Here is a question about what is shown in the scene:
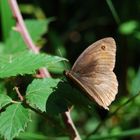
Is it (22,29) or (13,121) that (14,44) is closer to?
(22,29)

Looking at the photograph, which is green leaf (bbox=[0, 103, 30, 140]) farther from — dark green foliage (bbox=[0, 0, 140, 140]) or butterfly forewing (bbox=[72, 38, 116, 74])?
butterfly forewing (bbox=[72, 38, 116, 74])

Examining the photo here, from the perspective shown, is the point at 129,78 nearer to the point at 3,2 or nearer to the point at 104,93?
the point at 3,2

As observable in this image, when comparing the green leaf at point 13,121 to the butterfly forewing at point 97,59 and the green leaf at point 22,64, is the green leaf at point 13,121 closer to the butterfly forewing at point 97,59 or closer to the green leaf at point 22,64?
the green leaf at point 22,64

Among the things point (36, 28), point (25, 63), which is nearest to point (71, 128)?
point (25, 63)

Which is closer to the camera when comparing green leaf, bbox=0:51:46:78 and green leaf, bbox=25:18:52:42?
green leaf, bbox=0:51:46:78

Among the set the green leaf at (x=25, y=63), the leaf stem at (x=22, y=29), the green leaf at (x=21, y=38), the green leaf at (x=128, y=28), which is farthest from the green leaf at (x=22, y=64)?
the green leaf at (x=128, y=28)

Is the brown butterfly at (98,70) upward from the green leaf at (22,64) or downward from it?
downward

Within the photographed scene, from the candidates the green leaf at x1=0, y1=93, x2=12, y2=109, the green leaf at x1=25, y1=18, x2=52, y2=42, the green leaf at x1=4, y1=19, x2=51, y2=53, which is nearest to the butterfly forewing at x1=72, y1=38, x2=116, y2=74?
the green leaf at x1=0, y1=93, x2=12, y2=109
